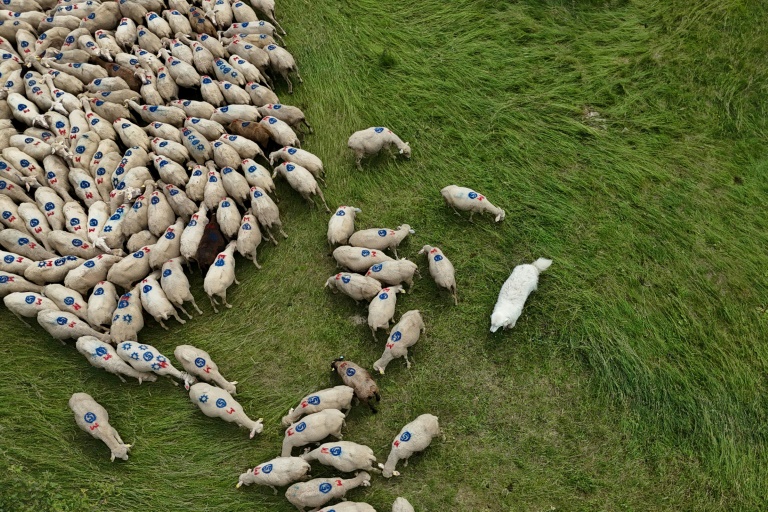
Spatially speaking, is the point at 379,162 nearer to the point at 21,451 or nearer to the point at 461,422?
the point at 461,422

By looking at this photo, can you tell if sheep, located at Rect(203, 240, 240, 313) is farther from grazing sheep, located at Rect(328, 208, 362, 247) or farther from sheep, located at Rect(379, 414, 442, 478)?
sheep, located at Rect(379, 414, 442, 478)

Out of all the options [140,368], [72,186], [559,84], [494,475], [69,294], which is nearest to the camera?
[494,475]

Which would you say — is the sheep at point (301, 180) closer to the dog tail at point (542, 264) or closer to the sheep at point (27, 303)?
the dog tail at point (542, 264)

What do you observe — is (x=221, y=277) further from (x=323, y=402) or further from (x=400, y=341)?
(x=400, y=341)

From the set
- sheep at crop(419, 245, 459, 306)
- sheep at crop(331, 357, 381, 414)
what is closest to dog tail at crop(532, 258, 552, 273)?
sheep at crop(419, 245, 459, 306)

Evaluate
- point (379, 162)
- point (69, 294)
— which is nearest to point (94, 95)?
point (69, 294)
